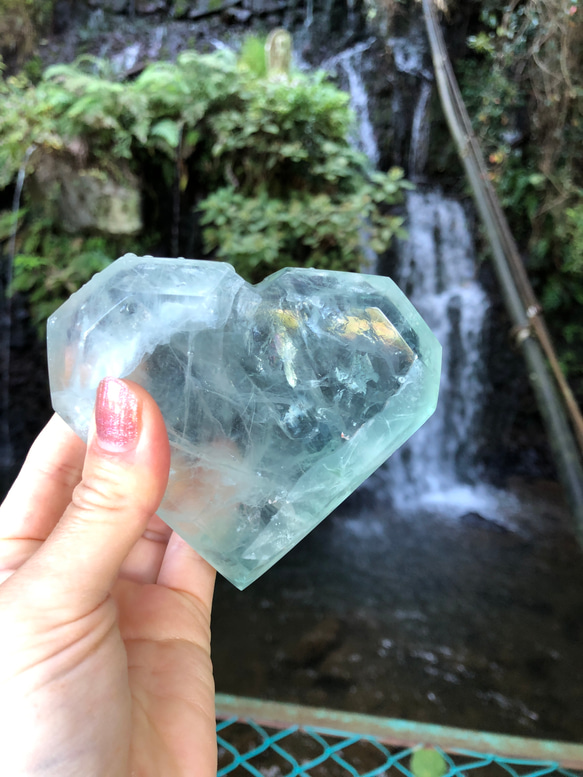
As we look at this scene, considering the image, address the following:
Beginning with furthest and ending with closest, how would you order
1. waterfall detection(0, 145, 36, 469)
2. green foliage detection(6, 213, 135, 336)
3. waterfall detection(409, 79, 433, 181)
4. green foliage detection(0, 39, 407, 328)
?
waterfall detection(409, 79, 433, 181) < waterfall detection(0, 145, 36, 469) < green foliage detection(6, 213, 135, 336) < green foliage detection(0, 39, 407, 328)

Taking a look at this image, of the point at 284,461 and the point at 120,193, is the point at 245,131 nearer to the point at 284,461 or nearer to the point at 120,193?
the point at 120,193

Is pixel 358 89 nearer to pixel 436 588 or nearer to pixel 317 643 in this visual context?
pixel 436 588

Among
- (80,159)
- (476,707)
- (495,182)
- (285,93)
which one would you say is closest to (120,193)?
(80,159)

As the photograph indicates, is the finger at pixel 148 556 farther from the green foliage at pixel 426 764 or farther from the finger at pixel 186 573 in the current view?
the green foliage at pixel 426 764

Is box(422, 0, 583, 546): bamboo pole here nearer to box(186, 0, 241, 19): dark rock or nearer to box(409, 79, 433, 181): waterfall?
box(409, 79, 433, 181): waterfall

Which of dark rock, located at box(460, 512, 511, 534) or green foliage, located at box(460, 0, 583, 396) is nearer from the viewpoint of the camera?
dark rock, located at box(460, 512, 511, 534)

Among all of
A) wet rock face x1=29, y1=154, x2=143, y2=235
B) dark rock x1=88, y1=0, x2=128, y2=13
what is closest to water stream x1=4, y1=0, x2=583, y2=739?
wet rock face x1=29, y1=154, x2=143, y2=235

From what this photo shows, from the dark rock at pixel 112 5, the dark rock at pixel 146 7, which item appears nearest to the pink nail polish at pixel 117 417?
the dark rock at pixel 146 7

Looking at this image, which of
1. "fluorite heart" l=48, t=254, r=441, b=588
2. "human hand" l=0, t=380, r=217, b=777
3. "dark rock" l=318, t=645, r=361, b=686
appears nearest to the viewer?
"human hand" l=0, t=380, r=217, b=777
